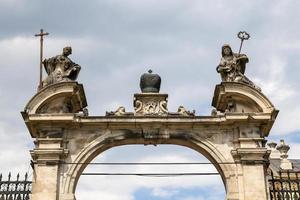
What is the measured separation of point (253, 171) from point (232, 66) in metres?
2.80

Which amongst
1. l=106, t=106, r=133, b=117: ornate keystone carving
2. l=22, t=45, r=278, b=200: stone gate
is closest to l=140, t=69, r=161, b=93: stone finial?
l=22, t=45, r=278, b=200: stone gate

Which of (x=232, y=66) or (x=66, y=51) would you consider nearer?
(x=232, y=66)

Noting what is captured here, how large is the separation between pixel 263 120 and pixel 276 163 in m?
18.9

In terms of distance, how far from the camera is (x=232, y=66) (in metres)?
14.8

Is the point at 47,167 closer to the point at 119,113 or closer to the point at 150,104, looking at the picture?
the point at 119,113

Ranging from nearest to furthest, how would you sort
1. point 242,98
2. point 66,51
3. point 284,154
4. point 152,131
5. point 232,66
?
point 152,131
point 242,98
point 232,66
point 66,51
point 284,154

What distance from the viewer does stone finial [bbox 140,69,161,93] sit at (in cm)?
1480

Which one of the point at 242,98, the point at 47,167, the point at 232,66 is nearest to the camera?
the point at 47,167

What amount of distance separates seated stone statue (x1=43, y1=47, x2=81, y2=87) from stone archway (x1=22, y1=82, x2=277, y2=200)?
50 cm

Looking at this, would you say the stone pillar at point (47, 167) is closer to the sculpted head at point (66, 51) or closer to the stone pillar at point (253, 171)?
the sculpted head at point (66, 51)

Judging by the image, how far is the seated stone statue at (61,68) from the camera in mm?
14664

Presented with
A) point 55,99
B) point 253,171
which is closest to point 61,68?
point 55,99

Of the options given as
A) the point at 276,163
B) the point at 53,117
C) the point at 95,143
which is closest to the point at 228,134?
the point at 95,143

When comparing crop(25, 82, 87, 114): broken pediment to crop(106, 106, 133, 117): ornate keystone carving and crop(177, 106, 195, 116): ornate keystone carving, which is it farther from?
crop(177, 106, 195, 116): ornate keystone carving
